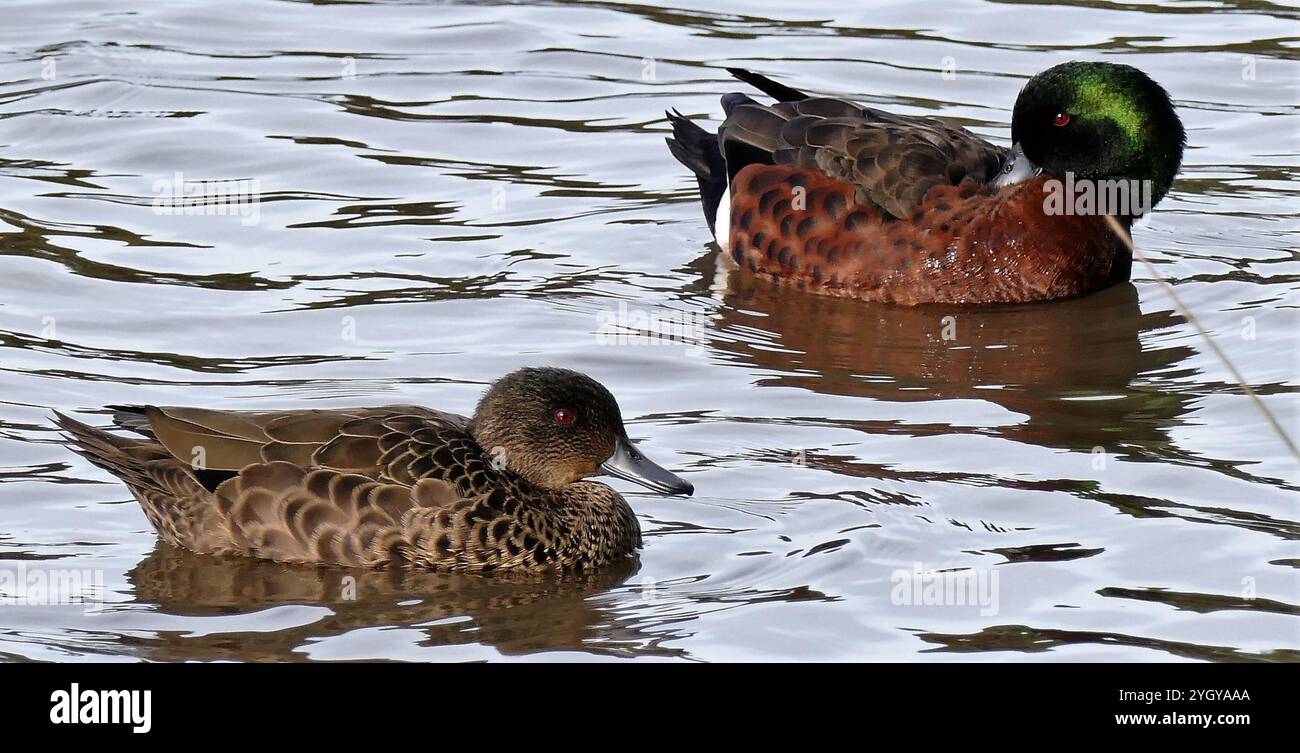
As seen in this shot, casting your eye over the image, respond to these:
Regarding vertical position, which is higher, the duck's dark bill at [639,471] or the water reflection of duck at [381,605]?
the duck's dark bill at [639,471]

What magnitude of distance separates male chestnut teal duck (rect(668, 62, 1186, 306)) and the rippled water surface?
0.62 ft

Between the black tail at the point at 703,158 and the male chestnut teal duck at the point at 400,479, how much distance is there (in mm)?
3951

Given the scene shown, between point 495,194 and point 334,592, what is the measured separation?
16.9 feet

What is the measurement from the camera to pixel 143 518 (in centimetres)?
758

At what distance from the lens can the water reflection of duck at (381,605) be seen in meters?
6.44

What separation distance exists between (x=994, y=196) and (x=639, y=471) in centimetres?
351

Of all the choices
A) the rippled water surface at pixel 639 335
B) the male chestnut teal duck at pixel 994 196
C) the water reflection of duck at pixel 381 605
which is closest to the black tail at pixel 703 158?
the rippled water surface at pixel 639 335

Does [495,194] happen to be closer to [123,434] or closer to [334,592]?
[123,434]

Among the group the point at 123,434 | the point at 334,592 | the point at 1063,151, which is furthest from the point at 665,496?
the point at 1063,151

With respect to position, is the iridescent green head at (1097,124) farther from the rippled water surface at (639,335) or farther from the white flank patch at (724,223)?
the white flank patch at (724,223)

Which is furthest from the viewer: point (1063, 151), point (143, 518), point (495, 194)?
point (495, 194)

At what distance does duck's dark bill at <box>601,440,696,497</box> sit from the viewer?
7273 mm

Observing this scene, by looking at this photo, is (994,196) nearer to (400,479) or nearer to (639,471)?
(639,471)

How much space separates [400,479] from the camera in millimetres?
7109
